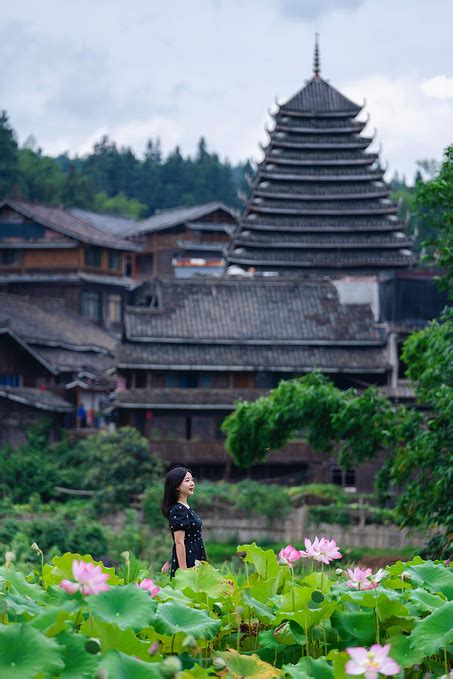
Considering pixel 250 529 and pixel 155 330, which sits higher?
pixel 155 330

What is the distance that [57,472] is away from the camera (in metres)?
38.2

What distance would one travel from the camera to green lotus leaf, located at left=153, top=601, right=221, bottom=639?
5617mm

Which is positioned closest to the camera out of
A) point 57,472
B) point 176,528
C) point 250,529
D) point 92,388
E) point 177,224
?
point 176,528

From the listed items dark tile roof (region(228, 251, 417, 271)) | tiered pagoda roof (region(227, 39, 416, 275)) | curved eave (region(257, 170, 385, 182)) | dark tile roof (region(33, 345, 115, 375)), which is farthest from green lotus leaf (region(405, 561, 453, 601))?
curved eave (region(257, 170, 385, 182))

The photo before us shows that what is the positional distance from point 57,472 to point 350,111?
20217 mm

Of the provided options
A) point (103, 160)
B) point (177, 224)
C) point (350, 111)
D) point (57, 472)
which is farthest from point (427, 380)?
point (103, 160)

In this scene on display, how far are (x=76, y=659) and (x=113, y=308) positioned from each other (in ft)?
184

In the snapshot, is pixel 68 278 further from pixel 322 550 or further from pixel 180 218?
pixel 322 550

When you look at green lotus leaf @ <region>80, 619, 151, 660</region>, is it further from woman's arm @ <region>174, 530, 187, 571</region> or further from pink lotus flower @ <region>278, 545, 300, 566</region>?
woman's arm @ <region>174, 530, 187, 571</region>

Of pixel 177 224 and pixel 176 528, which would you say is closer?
pixel 176 528

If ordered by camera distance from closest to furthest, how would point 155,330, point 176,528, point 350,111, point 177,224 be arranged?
point 176,528, point 155,330, point 350,111, point 177,224

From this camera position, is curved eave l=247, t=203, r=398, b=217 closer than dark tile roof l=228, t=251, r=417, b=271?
No

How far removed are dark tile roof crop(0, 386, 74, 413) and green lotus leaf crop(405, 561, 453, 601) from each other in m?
36.3

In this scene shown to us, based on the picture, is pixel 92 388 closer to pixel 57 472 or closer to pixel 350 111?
pixel 57 472
